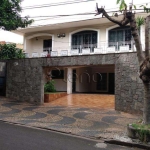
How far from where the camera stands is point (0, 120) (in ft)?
29.8

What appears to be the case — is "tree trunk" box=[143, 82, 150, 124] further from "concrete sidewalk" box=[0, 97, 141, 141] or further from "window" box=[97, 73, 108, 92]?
"window" box=[97, 73, 108, 92]

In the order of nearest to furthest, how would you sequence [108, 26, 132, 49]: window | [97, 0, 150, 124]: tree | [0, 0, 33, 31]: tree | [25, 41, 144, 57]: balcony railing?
[97, 0, 150, 124]: tree
[0, 0, 33, 31]: tree
[25, 41, 144, 57]: balcony railing
[108, 26, 132, 49]: window

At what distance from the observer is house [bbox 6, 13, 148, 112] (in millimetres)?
11227

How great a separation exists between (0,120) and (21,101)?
5380 millimetres

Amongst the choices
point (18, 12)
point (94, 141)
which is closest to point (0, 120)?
point (94, 141)

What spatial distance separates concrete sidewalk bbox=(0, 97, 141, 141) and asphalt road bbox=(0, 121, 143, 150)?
1.86ft

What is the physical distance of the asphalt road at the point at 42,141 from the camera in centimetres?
560

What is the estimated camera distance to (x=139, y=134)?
6285 mm

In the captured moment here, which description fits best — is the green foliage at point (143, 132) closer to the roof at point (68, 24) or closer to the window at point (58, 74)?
the roof at point (68, 24)

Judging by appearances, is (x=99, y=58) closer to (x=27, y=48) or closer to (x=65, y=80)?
(x=65, y=80)

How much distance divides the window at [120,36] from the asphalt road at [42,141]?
1084 cm

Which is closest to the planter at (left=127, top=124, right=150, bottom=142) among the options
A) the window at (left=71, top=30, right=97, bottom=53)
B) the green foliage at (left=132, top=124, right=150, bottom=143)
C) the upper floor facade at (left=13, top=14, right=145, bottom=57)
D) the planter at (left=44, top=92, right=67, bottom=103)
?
the green foliage at (left=132, top=124, right=150, bottom=143)

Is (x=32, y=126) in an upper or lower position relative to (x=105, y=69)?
lower

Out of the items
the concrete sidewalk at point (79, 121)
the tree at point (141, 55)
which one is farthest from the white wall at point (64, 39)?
→ the tree at point (141, 55)
